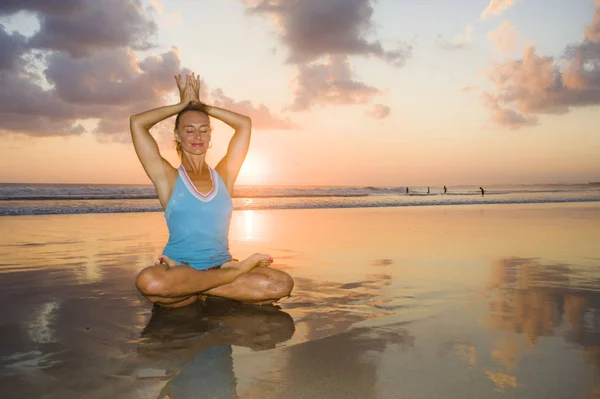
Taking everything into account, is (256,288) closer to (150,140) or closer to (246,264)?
(246,264)

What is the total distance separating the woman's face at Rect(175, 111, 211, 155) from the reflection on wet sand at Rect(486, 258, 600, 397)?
126 inches

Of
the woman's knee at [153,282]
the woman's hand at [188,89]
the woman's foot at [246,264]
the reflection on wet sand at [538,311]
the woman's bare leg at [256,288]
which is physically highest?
the woman's hand at [188,89]

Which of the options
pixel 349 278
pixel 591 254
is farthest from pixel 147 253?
pixel 591 254

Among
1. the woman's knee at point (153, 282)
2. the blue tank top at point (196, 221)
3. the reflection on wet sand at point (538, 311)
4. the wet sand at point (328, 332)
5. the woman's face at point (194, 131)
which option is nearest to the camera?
the wet sand at point (328, 332)

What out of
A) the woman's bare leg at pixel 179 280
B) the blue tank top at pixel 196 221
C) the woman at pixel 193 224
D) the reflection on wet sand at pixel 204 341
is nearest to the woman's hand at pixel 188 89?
the woman at pixel 193 224

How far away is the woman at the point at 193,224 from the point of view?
14.1ft

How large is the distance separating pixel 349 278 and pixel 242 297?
192 centimetres

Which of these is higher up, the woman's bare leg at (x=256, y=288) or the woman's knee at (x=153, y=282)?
the woman's knee at (x=153, y=282)

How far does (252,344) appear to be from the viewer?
11.6 ft

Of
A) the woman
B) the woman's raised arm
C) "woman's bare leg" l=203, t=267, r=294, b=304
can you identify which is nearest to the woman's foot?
the woman

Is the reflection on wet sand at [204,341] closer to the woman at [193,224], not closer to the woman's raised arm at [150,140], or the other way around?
the woman at [193,224]

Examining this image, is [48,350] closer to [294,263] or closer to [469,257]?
[294,263]

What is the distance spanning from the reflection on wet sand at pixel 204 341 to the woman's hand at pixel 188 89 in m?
2.15

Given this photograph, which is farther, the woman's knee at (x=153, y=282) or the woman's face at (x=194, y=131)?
the woman's face at (x=194, y=131)
